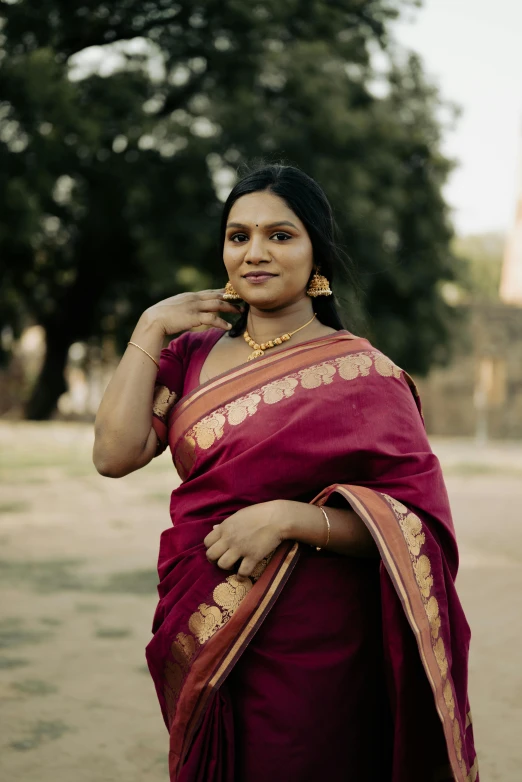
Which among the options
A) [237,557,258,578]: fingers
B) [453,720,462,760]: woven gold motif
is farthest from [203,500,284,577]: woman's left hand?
[453,720,462,760]: woven gold motif

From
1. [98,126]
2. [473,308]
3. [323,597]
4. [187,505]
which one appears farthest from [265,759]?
[473,308]

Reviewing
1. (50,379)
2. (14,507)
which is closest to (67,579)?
(14,507)

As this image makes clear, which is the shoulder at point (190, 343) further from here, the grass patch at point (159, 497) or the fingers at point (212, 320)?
the grass patch at point (159, 497)

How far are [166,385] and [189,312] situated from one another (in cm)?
16

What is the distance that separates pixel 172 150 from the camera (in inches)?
591

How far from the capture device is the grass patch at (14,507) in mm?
7854

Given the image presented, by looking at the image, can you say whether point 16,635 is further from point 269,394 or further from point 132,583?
point 269,394

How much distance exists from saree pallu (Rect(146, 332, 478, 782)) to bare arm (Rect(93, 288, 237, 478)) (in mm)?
96

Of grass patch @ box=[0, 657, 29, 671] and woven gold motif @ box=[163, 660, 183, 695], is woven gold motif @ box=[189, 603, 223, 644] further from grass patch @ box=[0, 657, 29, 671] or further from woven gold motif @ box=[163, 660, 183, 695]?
grass patch @ box=[0, 657, 29, 671]

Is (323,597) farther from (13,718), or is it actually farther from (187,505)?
(13,718)

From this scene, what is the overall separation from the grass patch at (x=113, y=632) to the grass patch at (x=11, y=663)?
49cm

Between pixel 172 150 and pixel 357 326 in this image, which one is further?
pixel 172 150

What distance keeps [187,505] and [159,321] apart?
0.39m

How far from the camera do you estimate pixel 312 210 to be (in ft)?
6.08
